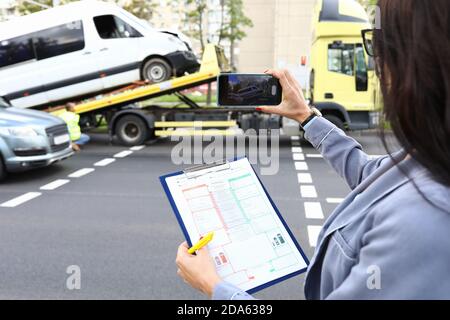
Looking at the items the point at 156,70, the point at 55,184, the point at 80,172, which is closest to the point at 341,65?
the point at 156,70

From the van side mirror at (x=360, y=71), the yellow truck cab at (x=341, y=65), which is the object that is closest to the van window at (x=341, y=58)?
the yellow truck cab at (x=341, y=65)

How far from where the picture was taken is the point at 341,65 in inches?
400

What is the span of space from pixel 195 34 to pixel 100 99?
9800mm

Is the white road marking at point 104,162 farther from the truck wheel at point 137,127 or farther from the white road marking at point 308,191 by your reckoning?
the white road marking at point 308,191

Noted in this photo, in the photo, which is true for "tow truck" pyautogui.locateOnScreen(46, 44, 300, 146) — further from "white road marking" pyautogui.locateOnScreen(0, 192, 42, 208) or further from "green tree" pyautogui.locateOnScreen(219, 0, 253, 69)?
"green tree" pyautogui.locateOnScreen(219, 0, 253, 69)

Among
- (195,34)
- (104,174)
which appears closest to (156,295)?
(104,174)

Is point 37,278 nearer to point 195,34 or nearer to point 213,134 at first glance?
point 213,134

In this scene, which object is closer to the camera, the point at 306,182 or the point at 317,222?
the point at 317,222

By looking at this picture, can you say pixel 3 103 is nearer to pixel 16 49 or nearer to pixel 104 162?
pixel 104 162

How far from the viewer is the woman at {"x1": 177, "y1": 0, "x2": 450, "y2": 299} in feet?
2.73

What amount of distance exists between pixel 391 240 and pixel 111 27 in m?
10.4

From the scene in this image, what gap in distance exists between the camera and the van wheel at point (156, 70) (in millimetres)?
10492

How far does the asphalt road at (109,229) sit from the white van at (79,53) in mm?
2659
